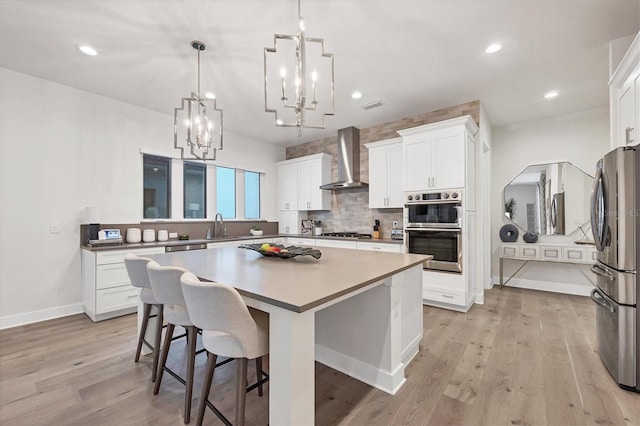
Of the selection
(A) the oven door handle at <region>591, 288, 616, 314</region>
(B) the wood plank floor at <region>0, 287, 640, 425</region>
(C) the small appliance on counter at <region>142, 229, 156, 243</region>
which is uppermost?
(C) the small appliance on counter at <region>142, 229, 156, 243</region>

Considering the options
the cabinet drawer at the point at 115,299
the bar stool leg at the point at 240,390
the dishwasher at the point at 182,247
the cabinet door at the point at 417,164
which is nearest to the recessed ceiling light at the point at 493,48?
the cabinet door at the point at 417,164

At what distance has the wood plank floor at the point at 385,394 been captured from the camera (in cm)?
165

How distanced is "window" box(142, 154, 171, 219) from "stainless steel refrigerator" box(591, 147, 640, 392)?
5140 millimetres

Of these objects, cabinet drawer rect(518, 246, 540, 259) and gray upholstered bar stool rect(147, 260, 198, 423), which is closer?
gray upholstered bar stool rect(147, 260, 198, 423)

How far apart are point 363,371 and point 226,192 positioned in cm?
416

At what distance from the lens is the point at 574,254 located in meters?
3.98

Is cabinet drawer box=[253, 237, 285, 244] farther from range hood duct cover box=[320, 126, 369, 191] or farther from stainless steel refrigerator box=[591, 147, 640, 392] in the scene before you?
stainless steel refrigerator box=[591, 147, 640, 392]

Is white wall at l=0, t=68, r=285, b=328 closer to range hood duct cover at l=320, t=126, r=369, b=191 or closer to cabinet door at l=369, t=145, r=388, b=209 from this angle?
range hood duct cover at l=320, t=126, r=369, b=191

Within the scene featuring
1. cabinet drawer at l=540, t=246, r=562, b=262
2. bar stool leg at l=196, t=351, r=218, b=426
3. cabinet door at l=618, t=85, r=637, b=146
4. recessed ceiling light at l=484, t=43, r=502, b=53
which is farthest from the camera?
cabinet drawer at l=540, t=246, r=562, b=262

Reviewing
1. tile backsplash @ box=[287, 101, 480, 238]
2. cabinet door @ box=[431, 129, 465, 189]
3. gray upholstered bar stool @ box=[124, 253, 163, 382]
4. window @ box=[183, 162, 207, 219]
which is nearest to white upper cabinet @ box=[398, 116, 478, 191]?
cabinet door @ box=[431, 129, 465, 189]

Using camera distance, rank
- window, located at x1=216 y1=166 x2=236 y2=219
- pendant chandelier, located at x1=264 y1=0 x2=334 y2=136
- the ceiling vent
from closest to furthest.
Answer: pendant chandelier, located at x1=264 y1=0 x2=334 y2=136
the ceiling vent
window, located at x1=216 y1=166 x2=236 y2=219

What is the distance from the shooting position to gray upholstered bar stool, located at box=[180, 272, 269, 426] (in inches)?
47.9

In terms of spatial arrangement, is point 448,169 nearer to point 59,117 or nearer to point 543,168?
point 543,168

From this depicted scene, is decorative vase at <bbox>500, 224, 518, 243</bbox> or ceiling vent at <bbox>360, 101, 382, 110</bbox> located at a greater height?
ceiling vent at <bbox>360, 101, 382, 110</bbox>
